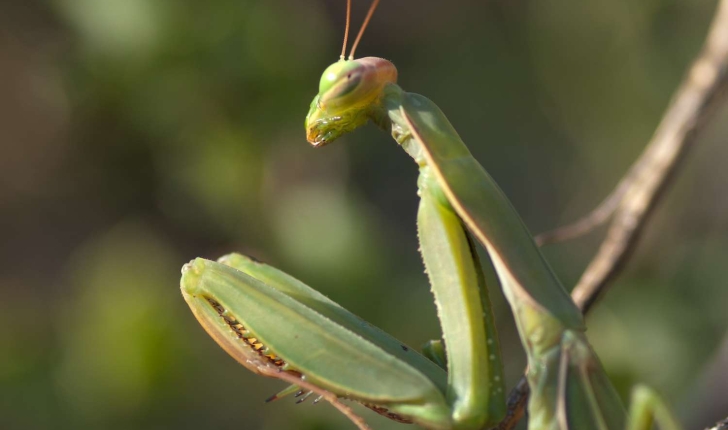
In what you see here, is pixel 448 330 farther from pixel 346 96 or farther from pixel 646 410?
pixel 346 96

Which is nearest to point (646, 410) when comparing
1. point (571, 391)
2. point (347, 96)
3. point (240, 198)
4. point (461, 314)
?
point (571, 391)

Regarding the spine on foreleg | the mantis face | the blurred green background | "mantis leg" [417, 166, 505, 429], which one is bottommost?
the blurred green background

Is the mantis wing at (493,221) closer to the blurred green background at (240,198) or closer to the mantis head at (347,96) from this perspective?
the mantis head at (347,96)

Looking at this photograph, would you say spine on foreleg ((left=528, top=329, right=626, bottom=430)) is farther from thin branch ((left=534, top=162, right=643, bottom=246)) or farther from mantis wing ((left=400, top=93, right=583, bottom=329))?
thin branch ((left=534, top=162, right=643, bottom=246))

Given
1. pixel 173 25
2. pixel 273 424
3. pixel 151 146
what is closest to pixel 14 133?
pixel 151 146

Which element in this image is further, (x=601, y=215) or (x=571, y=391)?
(x=601, y=215)

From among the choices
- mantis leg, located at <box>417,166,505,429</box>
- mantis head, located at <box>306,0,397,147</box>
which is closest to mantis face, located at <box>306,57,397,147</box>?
mantis head, located at <box>306,0,397,147</box>
